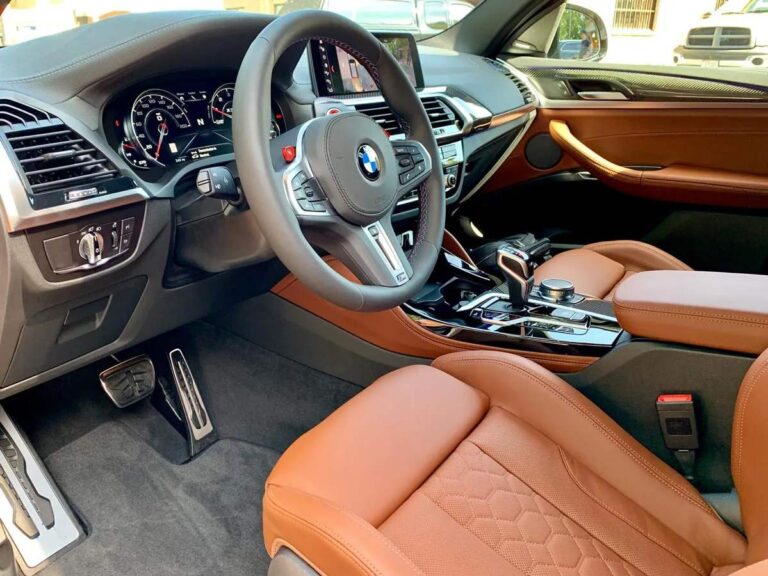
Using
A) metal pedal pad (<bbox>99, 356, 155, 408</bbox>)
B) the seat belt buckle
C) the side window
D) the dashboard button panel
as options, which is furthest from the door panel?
the dashboard button panel

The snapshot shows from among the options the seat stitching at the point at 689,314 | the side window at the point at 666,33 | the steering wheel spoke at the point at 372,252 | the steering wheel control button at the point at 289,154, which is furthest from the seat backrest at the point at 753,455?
the side window at the point at 666,33

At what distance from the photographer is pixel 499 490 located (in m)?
1.06

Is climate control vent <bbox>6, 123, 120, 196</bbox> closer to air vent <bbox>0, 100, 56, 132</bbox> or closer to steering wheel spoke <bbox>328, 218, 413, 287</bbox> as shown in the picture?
air vent <bbox>0, 100, 56, 132</bbox>

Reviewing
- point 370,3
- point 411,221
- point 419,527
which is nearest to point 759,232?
point 411,221

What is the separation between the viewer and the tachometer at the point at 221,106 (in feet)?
4.69

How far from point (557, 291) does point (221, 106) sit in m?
0.81

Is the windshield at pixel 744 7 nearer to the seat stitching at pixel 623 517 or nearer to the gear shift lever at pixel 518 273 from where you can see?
the gear shift lever at pixel 518 273

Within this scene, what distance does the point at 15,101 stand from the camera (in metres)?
1.09

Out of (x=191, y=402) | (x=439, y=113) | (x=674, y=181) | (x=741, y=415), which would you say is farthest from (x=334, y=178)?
(x=674, y=181)

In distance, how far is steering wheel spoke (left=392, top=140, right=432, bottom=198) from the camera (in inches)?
51.7

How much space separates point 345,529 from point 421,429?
0.88 ft

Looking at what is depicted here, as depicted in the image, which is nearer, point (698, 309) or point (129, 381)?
point (698, 309)

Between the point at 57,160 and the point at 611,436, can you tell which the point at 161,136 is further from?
the point at 611,436

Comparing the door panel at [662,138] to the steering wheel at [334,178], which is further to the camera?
the door panel at [662,138]
